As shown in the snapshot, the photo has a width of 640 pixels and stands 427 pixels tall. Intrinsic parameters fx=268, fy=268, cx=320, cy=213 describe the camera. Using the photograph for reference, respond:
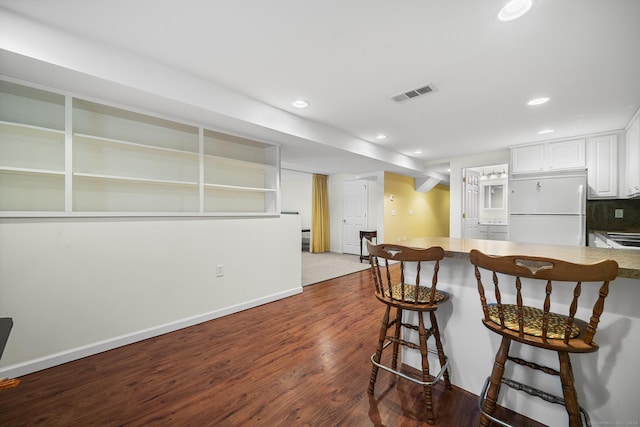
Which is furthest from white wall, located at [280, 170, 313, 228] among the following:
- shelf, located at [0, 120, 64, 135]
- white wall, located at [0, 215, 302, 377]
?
shelf, located at [0, 120, 64, 135]

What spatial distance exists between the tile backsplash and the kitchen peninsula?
3355mm

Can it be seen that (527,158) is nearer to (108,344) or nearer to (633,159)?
(633,159)

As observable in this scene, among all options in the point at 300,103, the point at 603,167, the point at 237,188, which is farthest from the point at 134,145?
the point at 603,167

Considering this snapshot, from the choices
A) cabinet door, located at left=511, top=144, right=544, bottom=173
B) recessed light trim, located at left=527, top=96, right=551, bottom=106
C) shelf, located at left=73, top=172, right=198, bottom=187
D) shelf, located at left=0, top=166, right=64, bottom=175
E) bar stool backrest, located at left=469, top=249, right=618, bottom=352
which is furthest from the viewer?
cabinet door, located at left=511, top=144, right=544, bottom=173

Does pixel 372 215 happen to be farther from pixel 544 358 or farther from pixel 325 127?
pixel 544 358

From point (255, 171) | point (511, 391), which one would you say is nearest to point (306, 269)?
point (255, 171)

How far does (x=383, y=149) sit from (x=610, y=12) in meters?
3.44

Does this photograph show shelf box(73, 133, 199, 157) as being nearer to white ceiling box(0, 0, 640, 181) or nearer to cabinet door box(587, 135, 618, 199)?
white ceiling box(0, 0, 640, 181)

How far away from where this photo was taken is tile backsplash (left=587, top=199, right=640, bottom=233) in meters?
3.78

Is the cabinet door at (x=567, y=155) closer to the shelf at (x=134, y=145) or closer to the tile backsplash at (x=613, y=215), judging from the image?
the tile backsplash at (x=613, y=215)

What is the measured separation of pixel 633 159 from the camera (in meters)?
3.35

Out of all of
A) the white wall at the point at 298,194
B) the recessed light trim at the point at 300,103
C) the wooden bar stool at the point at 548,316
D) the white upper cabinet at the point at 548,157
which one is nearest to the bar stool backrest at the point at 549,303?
the wooden bar stool at the point at 548,316

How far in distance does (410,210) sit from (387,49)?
17.9ft

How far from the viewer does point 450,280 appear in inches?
70.8
